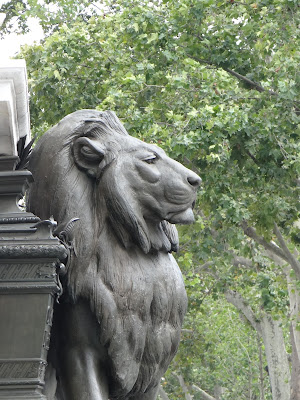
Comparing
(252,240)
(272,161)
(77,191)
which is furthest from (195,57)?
(77,191)

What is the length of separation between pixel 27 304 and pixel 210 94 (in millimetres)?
9118

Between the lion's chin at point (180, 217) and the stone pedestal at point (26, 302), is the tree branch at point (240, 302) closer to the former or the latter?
the lion's chin at point (180, 217)

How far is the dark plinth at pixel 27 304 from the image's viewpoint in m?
3.25

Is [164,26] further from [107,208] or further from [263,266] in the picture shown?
[107,208]

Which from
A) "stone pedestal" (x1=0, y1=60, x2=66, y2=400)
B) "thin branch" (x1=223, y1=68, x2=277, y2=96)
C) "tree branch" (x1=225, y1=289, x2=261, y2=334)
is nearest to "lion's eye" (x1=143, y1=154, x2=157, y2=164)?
"stone pedestal" (x1=0, y1=60, x2=66, y2=400)

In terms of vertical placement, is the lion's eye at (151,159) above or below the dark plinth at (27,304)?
above

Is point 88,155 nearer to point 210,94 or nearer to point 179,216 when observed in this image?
point 179,216

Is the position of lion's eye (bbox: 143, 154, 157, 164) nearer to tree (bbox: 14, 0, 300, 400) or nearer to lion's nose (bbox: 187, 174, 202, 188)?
lion's nose (bbox: 187, 174, 202, 188)

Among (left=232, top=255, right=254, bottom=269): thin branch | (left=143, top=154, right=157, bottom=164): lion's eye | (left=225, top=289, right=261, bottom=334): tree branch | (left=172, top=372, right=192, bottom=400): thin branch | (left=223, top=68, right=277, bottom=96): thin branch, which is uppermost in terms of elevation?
(left=143, top=154, right=157, bottom=164): lion's eye

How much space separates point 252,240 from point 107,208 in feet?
37.3

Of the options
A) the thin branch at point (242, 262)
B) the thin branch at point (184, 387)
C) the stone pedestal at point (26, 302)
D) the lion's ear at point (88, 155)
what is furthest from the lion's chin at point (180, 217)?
the thin branch at point (184, 387)

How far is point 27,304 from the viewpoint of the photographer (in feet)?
10.8

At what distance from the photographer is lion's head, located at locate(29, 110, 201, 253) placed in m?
3.69

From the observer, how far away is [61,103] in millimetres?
13812
